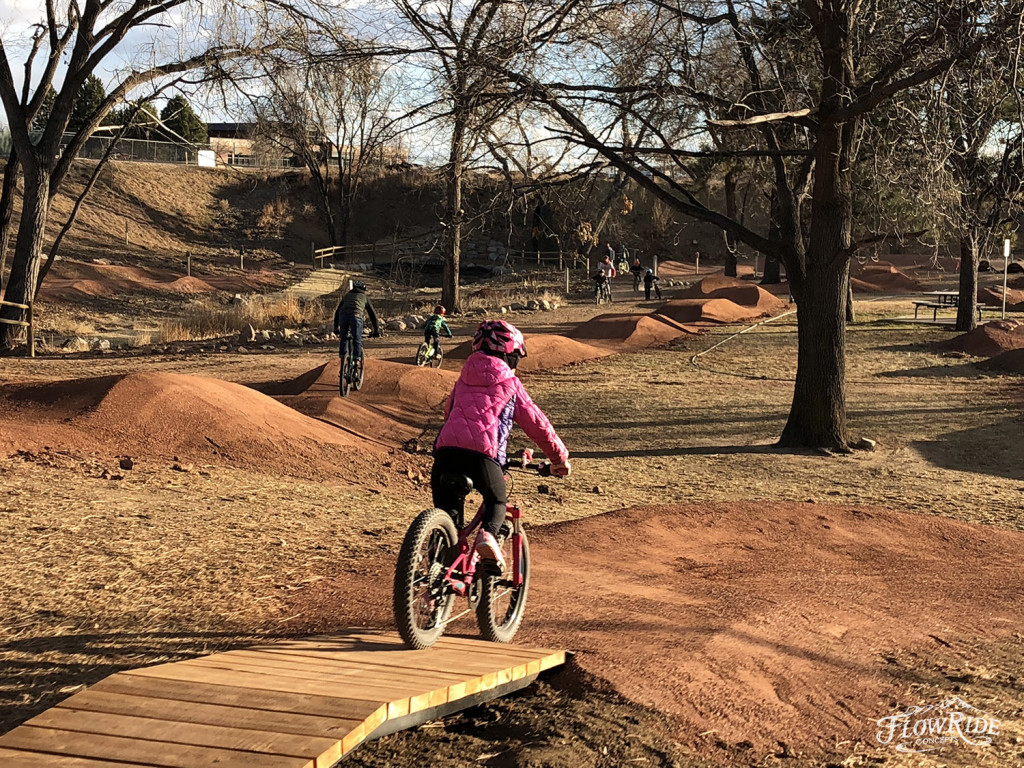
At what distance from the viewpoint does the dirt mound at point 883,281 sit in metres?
45.8

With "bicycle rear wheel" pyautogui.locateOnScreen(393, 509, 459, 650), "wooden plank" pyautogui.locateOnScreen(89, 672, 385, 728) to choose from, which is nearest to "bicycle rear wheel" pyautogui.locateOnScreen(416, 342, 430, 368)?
"bicycle rear wheel" pyautogui.locateOnScreen(393, 509, 459, 650)

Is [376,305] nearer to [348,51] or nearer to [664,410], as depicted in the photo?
[664,410]

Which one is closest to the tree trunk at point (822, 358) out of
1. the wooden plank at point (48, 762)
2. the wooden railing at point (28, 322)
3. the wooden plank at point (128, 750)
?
the wooden plank at point (128, 750)

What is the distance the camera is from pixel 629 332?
87.6ft

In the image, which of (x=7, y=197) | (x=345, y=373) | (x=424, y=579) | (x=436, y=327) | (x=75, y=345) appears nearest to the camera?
(x=424, y=579)

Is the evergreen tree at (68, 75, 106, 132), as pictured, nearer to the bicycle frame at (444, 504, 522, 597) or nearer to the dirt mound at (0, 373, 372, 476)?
the dirt mound at (0, 373, 372, 476)

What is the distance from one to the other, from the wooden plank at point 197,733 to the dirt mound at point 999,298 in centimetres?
3765

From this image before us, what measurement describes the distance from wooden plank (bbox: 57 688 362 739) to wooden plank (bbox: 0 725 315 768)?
8.3 inches

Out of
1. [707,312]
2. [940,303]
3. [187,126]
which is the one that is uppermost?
[187,126]

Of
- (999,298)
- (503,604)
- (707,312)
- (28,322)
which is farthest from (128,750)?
(999,298)

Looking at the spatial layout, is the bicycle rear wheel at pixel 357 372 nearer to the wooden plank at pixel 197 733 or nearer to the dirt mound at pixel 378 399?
the dirt mound at pixel 378 399

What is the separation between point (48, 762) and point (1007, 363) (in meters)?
21.9

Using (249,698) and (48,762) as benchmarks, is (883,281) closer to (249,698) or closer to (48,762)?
(249,698)

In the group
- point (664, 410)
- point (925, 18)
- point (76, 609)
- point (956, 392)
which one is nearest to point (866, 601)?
point (76, 609)
